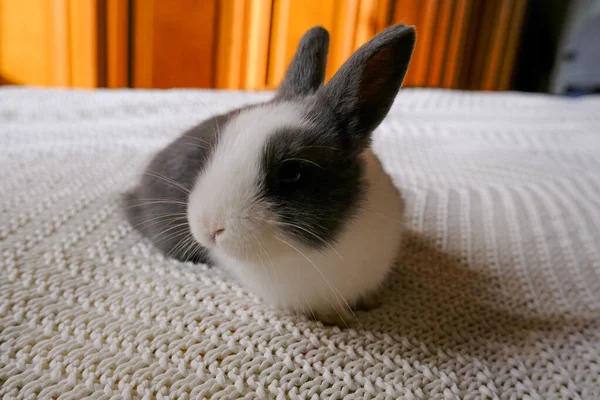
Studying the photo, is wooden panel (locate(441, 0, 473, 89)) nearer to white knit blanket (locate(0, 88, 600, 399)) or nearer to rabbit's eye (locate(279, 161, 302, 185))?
white knit blanket (locate(0, 88, 600, 399))

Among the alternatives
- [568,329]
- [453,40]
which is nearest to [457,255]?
[568,329]

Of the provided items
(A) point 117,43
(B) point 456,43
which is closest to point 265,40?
(A) point 117,43

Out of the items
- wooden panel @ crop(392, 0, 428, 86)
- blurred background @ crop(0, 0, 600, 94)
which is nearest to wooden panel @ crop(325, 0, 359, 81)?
blurred background @ crop(0, 0, 600, 94)

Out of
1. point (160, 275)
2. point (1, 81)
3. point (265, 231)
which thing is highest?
point (265, 231)

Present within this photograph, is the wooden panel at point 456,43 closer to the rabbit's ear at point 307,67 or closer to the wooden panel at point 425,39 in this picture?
the wooden panel at point 425,39

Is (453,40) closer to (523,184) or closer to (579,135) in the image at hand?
(579,135)

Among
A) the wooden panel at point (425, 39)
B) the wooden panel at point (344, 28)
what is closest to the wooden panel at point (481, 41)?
the wooden panel at point (425, 39)

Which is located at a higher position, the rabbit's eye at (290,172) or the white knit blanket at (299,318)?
the rabbit's eye at (290,172)
